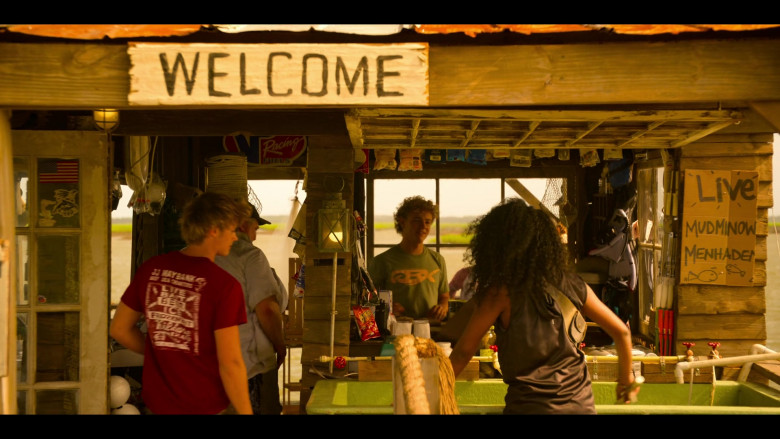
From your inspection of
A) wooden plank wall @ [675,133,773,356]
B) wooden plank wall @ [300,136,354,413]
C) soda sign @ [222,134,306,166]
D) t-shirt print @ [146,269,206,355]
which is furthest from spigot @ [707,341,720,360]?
soda sign @ [222,134,306,166]

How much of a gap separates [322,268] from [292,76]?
2375 mm

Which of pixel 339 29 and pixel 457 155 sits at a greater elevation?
pixel 339 29

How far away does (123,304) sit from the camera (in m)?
3.43

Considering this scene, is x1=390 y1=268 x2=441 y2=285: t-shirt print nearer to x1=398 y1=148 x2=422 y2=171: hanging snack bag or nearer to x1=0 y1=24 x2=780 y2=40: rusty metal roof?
x1=398 y1=148 x2=422 y2=171: hanging snack bag

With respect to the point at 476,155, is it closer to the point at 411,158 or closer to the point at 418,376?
the point at 411,158

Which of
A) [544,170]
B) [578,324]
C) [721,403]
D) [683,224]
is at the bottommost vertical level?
[721,403]

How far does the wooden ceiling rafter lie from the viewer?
4.00 meters

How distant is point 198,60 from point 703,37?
2278mm

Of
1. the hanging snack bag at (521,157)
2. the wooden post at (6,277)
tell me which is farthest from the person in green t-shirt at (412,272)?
the wooden post at (6,277)

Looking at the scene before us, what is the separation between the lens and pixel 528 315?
313cm

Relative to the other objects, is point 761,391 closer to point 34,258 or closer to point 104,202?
point 104,202

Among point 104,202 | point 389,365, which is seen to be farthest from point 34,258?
point 389,365

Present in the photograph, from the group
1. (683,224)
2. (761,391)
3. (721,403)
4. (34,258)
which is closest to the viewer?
(34,258)

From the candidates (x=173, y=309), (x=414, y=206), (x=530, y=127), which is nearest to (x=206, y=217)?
(x=173, y=309)
